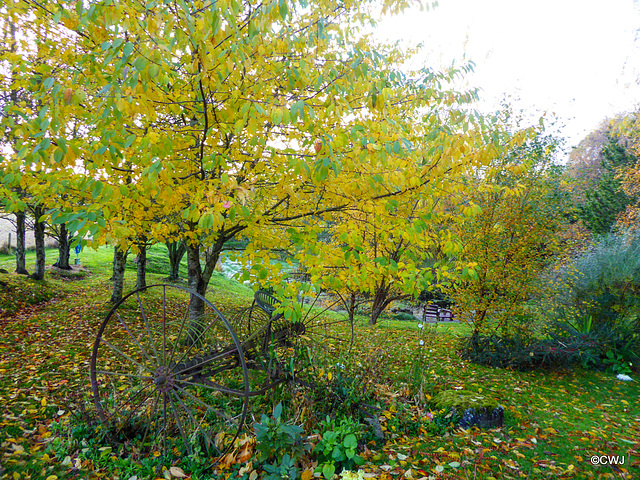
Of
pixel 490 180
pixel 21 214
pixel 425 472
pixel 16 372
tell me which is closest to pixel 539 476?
pixel 425 472

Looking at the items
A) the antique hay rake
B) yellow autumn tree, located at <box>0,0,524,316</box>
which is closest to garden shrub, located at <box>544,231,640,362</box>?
yellow autumn tree, located at <box>0,0,524,316</box>

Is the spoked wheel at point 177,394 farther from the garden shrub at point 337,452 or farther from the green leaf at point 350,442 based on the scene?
the green leaf at point 350,442

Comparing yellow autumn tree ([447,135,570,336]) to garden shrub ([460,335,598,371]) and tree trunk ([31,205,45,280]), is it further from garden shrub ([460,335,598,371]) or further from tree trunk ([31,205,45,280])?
tree trunk ([31,205,45,280])

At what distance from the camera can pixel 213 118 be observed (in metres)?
3.47

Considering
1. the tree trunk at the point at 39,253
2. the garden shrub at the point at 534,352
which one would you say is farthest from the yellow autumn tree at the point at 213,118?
the tree trunk at the point at 39,253

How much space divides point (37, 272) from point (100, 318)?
3.89 meters

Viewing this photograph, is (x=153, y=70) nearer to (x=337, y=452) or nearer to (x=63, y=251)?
(x=337, y=452)

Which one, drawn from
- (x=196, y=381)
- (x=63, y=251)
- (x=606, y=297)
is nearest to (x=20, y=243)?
(x=63, y=251)

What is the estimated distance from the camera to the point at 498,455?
9.95 feet

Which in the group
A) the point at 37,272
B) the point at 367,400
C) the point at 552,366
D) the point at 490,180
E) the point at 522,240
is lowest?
the point at 552,366

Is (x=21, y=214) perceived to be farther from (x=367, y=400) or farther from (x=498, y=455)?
(x=498, y=455)

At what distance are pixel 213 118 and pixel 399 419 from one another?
3.83m

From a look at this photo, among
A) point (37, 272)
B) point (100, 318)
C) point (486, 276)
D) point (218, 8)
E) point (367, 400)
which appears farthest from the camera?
point (37, 272)

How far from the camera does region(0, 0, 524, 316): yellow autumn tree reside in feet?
7.34
